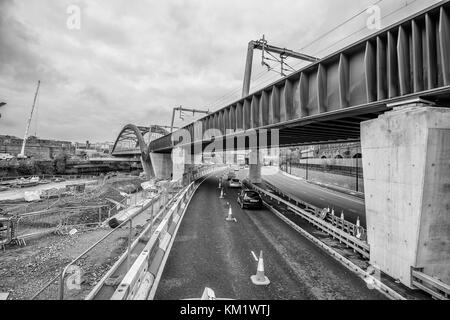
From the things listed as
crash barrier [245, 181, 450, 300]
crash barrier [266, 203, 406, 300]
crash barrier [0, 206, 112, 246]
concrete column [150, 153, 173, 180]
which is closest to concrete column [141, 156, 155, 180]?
concrete column [150, 153, 173, 180]

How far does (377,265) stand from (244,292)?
522 cm

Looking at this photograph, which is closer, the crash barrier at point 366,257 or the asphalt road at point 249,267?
the crash barrier at point 366,257

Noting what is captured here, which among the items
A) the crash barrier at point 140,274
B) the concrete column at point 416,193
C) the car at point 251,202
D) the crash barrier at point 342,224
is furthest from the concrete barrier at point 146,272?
the car at point 251,202

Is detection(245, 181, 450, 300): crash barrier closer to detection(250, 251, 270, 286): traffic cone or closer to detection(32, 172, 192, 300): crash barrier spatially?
detection(250, 251, 270, 286): traffic cone

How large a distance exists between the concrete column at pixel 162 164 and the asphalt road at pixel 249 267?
45.8 metres

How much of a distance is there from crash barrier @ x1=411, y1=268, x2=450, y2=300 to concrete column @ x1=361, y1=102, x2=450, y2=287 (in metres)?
0.17

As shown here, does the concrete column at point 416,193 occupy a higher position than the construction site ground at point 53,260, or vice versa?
the concrete column at point 416,193

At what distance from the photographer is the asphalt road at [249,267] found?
7.01 meters

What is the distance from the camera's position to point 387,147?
8.61 metres

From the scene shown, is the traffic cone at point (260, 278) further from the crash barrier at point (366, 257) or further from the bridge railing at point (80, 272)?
the bridge railing at point (80, 272)

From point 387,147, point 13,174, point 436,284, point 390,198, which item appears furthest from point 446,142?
point 13,174

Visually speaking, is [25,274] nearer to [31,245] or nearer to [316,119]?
[31,245]

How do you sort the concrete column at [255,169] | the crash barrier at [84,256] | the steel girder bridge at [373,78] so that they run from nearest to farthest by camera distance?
A: the crash barrier at [84,256], the steel girder bridge at [373,78], the concrete column at [255,169]

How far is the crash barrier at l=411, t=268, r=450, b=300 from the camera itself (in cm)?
635
